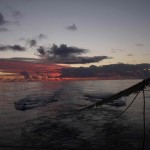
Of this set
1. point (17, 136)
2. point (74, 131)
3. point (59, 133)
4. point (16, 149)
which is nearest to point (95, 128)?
point (74, 131)

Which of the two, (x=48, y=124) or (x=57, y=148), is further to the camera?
(x=48, y=124)

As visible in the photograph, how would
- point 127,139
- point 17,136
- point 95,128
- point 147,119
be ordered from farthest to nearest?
point 147,119
point 95,128
point 17,136
point 127,139

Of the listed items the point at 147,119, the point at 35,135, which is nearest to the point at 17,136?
the point at 35,135

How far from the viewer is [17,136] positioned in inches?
739

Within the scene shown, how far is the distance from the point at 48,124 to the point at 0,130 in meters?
5.10

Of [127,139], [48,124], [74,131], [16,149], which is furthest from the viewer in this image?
[48,124]

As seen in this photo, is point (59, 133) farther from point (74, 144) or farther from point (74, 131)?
point (74, 144)

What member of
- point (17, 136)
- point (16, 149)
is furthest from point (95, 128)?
point (16, 149)

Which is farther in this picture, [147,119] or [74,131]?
[147,119]

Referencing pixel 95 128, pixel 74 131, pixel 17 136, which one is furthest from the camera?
pixel 95 128

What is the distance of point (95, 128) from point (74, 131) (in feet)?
8.11

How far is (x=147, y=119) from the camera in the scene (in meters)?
25.7

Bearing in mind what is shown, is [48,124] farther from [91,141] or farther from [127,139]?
[127,139]

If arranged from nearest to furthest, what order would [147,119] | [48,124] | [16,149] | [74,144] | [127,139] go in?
[16,149] < [74,144] < [127,139] < [48,124] < [147,119]
